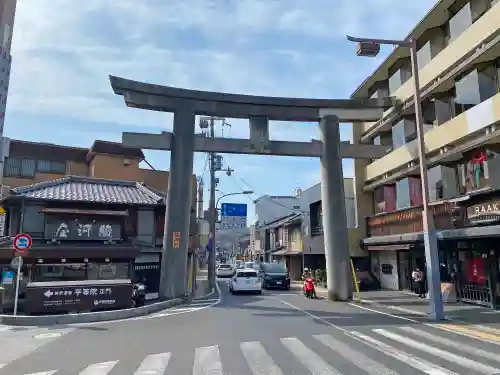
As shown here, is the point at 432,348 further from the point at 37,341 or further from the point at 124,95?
the point at 124,95

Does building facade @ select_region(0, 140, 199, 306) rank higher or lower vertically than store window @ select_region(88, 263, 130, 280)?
higher

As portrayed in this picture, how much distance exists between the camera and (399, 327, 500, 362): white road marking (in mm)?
8731

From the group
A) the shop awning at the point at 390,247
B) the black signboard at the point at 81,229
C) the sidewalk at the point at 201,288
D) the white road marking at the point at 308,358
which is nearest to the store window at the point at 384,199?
the shop awning at the point at 390,247

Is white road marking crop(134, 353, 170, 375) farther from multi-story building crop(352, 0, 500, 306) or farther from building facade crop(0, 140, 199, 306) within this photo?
building facade crop(0, 140, 199, 306)

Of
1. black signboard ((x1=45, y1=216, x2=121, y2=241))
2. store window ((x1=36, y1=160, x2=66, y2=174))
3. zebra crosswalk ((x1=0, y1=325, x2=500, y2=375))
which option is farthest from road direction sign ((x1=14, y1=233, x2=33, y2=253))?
store window ((x1=36, y1=160, x2=66, y2=174))

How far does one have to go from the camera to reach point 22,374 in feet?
25.3

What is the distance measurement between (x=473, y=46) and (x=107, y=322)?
17.9 metres

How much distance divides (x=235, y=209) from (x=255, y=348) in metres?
30.8

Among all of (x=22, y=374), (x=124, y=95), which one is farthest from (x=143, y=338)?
(x=124, y=95)

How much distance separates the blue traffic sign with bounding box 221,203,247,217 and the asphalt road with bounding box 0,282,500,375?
992 inches

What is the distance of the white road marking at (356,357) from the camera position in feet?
24.9

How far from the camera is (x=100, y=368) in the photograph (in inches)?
314

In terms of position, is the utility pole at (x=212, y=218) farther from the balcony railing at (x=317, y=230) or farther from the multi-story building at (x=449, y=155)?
the multi-story building at (x=449, y=155)

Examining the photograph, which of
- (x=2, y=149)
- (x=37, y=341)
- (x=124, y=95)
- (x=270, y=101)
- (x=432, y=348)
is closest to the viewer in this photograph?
(x=2, y=149)
